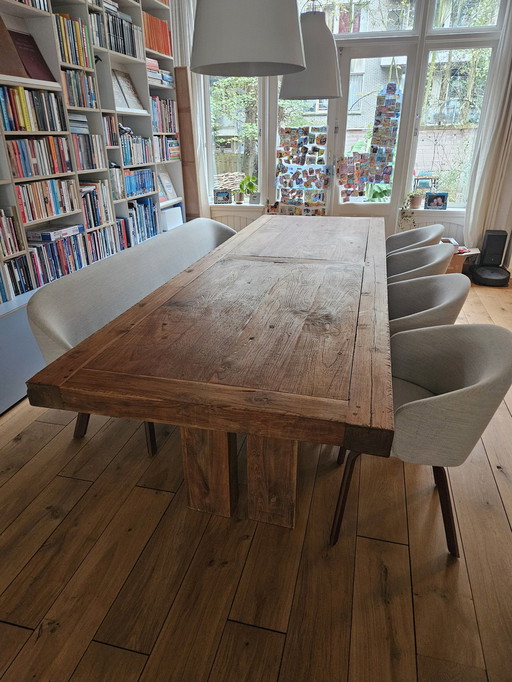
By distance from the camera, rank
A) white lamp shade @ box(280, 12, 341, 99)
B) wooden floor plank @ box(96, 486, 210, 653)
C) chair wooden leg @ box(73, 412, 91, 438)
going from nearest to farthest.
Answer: wooden floor plank @ box(96, 486, 210, 653)
chair wooden leg @ box(73, 412, 91, 438)
white lamp shade @ box(280, 12, 341, 99)

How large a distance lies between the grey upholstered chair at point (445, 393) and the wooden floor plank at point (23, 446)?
1417mm

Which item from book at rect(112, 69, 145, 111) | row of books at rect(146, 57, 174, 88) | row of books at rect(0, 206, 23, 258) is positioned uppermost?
row of books at rect(146, 57, 174, 88)

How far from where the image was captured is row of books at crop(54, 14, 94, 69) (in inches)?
110

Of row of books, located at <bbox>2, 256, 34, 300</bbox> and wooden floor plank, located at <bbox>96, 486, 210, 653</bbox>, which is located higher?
row of books, located at <bbox>2, 256, 34, 300</bbox>

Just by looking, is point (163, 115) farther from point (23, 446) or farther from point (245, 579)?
point (245, 579)

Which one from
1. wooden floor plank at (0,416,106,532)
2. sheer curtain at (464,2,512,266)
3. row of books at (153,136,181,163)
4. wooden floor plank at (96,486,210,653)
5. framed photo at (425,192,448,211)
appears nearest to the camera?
wooden floor plank at (96,486,210,653)

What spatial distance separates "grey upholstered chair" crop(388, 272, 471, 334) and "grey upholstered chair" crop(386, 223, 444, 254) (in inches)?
32.2

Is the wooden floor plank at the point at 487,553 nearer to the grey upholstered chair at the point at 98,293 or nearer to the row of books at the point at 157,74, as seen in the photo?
the grey upholstered chair at the point at 98,293

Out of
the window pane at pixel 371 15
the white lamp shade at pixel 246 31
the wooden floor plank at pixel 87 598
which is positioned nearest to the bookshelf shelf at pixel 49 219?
the white lamp shade at pixel 246 31

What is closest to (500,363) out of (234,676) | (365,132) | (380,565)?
(380,565)

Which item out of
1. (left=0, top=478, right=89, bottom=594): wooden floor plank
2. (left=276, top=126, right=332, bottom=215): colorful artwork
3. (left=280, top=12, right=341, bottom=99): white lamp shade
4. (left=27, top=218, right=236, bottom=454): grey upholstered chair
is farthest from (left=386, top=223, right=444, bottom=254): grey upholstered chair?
(left=0, top=478, right=89, bottom=594): wooden floor plank

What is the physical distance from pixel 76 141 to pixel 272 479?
2693 millimetres

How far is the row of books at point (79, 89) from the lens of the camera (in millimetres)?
2891

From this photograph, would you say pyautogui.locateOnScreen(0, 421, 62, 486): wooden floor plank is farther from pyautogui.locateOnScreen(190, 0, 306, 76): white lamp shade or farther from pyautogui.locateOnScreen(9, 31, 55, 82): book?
pyautogui.locateOnScreen(9, 31, 55, 82): book
